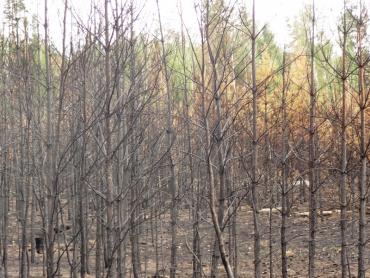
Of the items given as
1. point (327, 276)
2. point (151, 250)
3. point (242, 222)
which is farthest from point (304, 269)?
point (242, 222)

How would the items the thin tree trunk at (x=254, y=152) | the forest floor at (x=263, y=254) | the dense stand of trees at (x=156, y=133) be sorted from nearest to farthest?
1. the dense stand of trees at (x=156, y=133)
2. the thin tree trunk at (x=254, y=152)
3. the forest floor at (x=263, y=254)

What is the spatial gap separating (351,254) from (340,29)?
8.07 m

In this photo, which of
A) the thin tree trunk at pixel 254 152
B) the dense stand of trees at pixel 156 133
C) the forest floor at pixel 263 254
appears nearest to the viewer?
the dense stand of trees at pixel 156 133

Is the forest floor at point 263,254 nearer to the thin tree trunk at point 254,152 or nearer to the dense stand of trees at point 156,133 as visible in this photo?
the dense stand of trees at point 156,133

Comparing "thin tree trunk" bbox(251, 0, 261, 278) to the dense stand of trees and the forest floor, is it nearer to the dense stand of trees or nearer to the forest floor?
the dense stand of trees

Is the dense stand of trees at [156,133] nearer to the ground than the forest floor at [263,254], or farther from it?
farther from it

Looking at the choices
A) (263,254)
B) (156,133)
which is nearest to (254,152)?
(156,133)

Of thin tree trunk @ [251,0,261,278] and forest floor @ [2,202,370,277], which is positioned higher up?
thin tree trunk @ [251,0,261,278]

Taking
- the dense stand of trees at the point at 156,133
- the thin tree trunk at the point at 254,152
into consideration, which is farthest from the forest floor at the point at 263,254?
the thin tree trunk at the point at 254,152

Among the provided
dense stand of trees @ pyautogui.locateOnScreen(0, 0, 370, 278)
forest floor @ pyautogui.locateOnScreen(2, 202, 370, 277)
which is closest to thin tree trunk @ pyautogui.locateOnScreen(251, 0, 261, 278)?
dense stand of trees @ pyautogui.locateOnScreen(0, 0, 370, 278)

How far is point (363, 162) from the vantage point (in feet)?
16.5

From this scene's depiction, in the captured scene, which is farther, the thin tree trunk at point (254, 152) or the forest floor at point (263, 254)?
the forest floor at point (263, 254)

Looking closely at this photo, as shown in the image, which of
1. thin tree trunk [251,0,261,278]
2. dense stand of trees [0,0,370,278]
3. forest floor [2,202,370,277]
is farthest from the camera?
forest floor [2,202,370,277]

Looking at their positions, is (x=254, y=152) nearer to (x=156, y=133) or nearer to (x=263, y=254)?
(x=156, y=133)
